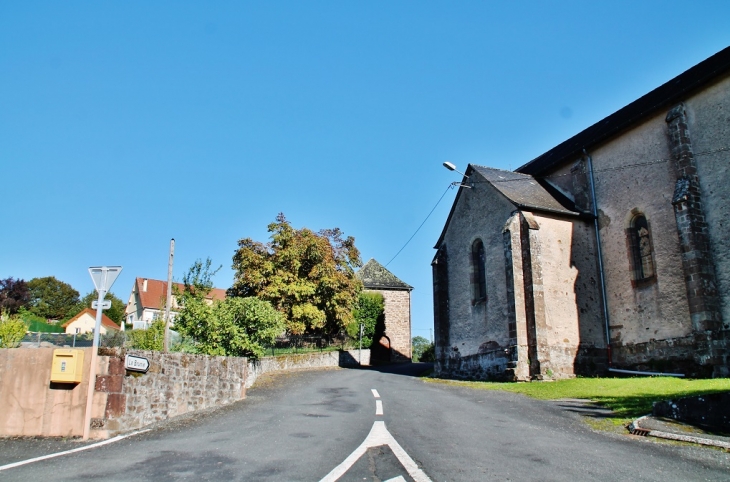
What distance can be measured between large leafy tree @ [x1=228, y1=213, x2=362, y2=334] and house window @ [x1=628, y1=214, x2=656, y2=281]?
667 inches

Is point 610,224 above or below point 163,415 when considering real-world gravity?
above

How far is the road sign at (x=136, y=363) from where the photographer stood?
955 cm

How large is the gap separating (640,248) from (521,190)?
5567 mm

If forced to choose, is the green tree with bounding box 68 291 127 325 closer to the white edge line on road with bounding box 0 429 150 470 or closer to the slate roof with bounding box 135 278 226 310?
the slate roof with bounding box 135 278 226 310

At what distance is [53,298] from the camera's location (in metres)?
78.2

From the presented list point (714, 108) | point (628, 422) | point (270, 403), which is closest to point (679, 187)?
point (714, 108)

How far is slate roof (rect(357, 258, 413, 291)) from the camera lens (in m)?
43.0

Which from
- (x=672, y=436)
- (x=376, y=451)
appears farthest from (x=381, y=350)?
(x=376, y=451)

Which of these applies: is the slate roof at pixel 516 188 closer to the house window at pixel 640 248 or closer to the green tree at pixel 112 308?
the house window at pixel 640 248

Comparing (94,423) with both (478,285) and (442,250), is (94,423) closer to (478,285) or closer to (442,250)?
(478,285)

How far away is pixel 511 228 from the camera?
70.7 ft

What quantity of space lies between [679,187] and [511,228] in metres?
6.00

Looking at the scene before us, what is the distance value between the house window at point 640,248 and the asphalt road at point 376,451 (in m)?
10.7

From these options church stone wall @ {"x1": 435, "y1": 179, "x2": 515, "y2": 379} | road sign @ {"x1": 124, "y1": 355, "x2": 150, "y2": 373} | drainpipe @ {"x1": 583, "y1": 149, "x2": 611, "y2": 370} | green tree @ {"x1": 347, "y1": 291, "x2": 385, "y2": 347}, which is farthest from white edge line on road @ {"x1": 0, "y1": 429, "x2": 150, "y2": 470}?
green tree @ {"x1": 347, "y1": 291, "x2": 385, "y2": 347}
